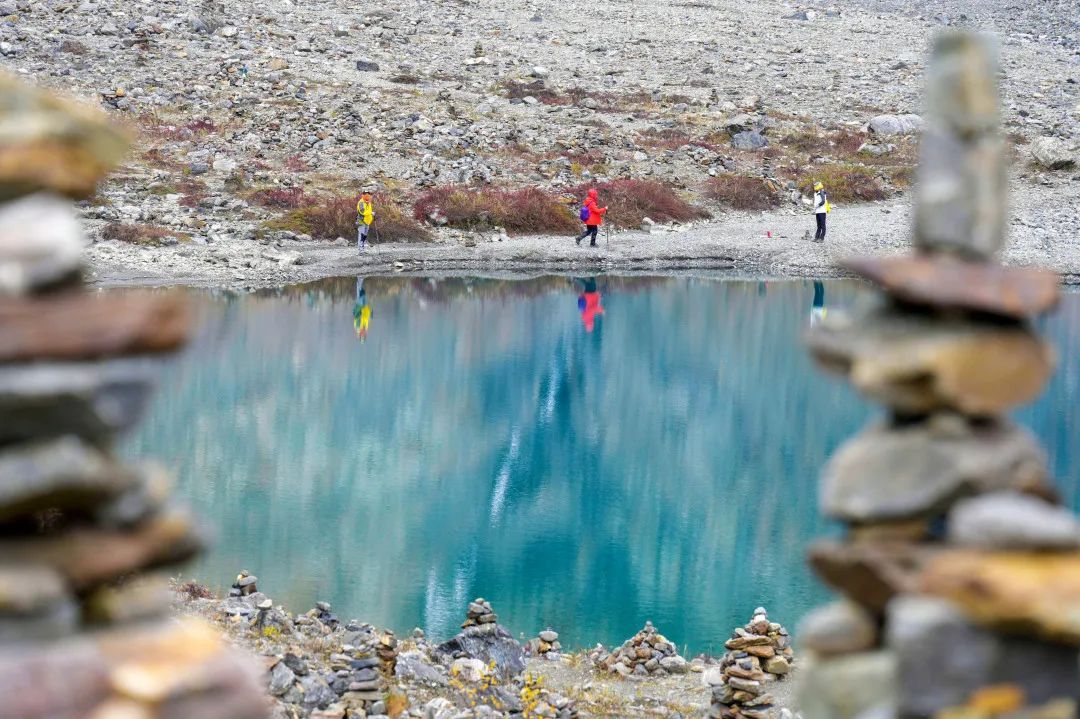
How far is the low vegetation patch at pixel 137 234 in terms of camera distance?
46.9 meters

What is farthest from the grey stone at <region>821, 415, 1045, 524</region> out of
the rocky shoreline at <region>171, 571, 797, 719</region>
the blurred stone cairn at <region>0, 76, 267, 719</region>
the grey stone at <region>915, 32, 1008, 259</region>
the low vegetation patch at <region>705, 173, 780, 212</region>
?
the low vegetation patch at <region>705, 173, 780, 212</region>

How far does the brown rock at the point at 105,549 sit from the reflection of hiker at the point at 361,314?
36258 mm

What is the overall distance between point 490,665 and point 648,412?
71.1ft

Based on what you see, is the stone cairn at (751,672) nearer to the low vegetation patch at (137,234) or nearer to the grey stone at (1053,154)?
the low vegetation patch at (137,234)

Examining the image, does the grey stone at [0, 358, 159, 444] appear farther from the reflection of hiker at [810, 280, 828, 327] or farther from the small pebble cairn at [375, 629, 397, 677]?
the reflection of hiker at [810, 280, 828, 327]

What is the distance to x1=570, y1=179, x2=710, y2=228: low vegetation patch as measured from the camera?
193 ft

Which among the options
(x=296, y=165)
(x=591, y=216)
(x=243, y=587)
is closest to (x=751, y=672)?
(x=243, y=587)

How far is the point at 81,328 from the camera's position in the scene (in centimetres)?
402

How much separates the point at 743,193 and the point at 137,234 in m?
26.5

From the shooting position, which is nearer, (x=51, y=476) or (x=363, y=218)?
(x=51, y=476)

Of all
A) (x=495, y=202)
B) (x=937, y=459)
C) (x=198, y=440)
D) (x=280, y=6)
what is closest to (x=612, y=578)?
(x=198, y=440)

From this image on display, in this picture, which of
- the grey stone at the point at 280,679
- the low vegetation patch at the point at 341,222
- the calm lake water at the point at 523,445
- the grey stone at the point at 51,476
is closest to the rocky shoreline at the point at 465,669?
the grey stone at the point at 280,679

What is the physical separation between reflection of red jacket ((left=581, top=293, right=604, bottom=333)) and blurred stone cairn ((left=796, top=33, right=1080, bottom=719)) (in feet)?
129

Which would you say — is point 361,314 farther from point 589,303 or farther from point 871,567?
point 871,567
